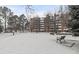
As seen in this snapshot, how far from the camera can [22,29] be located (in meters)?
4.86

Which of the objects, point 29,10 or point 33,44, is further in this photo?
point 29,10

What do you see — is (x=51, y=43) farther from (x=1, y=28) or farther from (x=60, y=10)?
(x=1, y=28)

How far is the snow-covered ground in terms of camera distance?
467 cm

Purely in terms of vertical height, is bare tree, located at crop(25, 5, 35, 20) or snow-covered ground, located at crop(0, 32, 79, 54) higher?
bare tree, located at crop(25, 5, 35, 20)

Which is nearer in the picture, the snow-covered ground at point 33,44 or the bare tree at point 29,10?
the snow-covered ground at point 33,44

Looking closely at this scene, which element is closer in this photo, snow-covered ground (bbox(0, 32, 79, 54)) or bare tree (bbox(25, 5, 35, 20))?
snow-covered ground (bbox(0, 32, 79, 54))

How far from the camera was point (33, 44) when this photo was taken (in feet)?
15.7

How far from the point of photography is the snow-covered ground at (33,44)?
4672mm

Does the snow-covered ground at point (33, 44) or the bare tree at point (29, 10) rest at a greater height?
the bare tree at point (29, 10)
